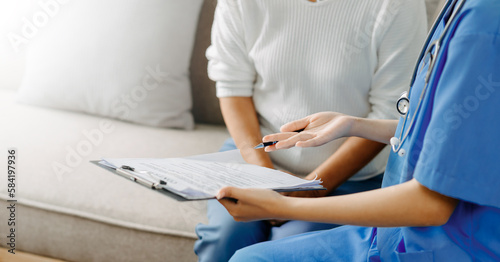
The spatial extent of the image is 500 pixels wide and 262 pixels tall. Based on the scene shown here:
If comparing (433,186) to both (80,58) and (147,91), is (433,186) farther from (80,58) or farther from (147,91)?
(80,58)

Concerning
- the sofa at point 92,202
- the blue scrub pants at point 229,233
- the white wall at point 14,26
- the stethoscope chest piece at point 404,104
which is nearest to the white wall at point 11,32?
the white wall at point 14,26

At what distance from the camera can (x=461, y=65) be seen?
1.98 feet

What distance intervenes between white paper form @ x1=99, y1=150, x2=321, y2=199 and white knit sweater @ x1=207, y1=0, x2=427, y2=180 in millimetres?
373

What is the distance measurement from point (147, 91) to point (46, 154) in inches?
14.8

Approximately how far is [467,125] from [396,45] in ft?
1.86

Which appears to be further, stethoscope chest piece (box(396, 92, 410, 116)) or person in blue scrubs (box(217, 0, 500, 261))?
stethoscope chest piece (box(396, 92, 410, 116))

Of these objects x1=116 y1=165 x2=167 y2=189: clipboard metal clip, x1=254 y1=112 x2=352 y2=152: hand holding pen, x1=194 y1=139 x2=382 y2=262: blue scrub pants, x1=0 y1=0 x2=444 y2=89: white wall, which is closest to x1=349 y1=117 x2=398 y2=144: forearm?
x1=254 y1=112 x2=352 y2=152: hand holding pen

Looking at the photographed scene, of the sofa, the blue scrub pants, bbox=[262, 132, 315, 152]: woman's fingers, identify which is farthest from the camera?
the sofa

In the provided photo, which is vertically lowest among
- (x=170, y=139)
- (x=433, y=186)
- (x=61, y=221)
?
(x=61, y=221)

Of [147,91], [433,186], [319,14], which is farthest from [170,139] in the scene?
[433,186]

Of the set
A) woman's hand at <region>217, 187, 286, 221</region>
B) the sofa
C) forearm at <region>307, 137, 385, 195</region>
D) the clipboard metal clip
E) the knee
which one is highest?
the clipboard metal clip

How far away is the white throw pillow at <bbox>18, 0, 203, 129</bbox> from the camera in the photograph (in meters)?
1.56

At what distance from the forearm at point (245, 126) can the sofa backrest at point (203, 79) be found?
1.18 ft

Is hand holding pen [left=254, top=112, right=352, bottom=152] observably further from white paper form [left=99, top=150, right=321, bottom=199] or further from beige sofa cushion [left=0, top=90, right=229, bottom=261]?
beige sofa cushion [left=0, top=90, right=229, bottom=261]
